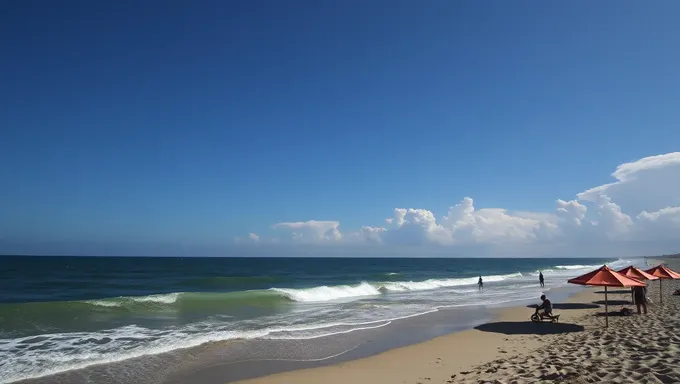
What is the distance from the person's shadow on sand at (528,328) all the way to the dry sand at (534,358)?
33mm

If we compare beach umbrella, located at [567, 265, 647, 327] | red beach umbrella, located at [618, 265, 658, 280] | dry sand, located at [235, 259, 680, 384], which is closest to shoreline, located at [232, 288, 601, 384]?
dry sand, located at [235, 259, 680, 384]

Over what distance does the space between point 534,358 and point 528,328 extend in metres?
6.12

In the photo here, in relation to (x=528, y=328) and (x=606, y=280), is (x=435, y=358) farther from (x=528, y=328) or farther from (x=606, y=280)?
(x=606, y=280)

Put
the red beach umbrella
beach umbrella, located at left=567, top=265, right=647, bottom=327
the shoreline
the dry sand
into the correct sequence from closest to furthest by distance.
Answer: the dry sand → the shoreline → beach umbrella, located at left=567, top=265, right=647, bottom=327 → the red beach umbrella

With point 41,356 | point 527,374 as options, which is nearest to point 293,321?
point 41,356

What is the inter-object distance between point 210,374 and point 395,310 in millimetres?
13102

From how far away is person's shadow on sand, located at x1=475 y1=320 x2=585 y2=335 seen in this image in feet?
45.3

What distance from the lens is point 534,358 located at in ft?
30.4

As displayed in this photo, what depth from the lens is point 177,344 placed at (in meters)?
12.6

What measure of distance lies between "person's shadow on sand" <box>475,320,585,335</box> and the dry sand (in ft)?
0.11

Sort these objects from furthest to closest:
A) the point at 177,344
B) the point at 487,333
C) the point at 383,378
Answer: the point at 487,333, the point at 177,344, the point at 383,378

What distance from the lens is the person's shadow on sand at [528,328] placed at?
1381cm

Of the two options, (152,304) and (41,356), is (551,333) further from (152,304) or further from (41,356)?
(152,304)

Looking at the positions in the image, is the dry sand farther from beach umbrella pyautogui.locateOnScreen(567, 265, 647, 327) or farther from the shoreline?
beach umbrella pyautogui.locateOnScreen(567, 265, 647, 327)
